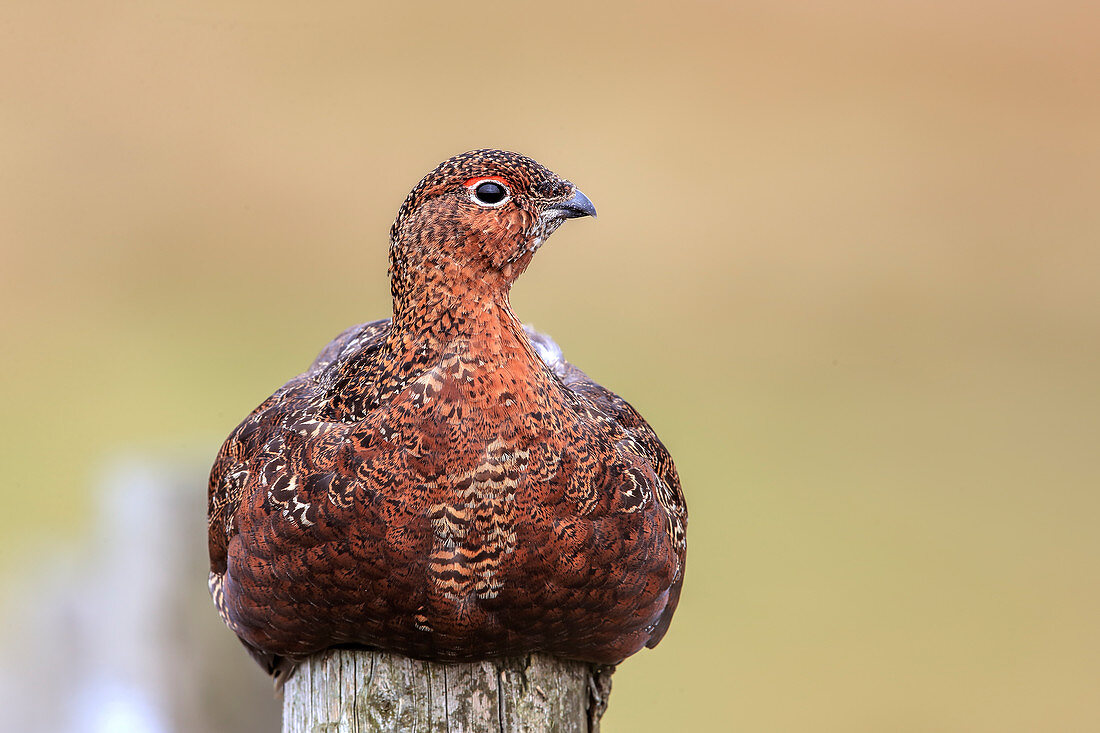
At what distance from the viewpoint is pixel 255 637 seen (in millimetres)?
3211

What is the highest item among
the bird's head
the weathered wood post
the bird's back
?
the bird's head

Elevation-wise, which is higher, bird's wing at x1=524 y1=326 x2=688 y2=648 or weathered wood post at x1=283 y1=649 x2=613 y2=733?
bird's wing at x1=524 y1=326 x2=688 y2=648

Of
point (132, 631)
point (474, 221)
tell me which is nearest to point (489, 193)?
point (474, 221)

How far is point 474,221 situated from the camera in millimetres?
2988

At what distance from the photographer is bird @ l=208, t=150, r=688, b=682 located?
2.82 m

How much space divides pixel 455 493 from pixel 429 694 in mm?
690

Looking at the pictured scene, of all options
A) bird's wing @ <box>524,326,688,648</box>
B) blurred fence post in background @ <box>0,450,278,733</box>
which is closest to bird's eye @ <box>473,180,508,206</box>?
bird's wing @ <box>524,326,688,648</box>

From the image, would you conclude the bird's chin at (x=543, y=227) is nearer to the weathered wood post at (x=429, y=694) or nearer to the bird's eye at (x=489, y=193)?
the bird's eye at (x=489, y=193)

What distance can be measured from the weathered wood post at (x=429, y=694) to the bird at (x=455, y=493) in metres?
0.10

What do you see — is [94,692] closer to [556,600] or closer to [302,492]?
[302,492]

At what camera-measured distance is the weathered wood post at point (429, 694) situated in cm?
310

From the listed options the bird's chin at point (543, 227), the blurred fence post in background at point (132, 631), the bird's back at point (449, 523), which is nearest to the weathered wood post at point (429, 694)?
the bird's back at point (449, 523)

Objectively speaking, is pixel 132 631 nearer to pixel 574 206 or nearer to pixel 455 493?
pixel 455 493

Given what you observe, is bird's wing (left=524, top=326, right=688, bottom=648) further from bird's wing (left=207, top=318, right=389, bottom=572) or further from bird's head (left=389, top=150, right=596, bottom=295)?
bird's wing (left=207, top=318, right=389, bottom=572)
